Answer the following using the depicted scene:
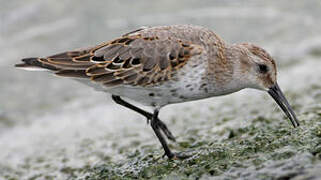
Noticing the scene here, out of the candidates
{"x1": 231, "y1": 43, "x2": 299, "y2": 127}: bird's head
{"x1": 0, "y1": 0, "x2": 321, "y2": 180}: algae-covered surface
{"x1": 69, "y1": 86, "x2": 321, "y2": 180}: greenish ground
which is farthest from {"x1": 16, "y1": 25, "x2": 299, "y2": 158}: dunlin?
{"x1": 0, "y1": 0, "x2": 321, "y2": 180}: algae-covered surface

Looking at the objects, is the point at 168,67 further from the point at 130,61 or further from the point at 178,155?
the point at 178,155

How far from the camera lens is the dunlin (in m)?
4.98

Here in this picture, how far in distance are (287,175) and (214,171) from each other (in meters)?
0.77

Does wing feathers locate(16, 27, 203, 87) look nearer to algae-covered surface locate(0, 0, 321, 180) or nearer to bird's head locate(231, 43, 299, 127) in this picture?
bird's head locate(231, 43, 299, 127)

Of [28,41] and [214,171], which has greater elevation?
[28,41]

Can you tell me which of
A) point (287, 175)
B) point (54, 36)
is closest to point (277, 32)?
point (54, 36)

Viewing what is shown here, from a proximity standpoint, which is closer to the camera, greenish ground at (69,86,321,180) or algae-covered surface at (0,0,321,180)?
greenish ground at (69,86,321,180)

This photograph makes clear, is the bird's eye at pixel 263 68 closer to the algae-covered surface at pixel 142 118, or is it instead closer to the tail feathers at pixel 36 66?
the algae-covered surface at pixel 142 118

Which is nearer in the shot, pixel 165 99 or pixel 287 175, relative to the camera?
pixel 287 175

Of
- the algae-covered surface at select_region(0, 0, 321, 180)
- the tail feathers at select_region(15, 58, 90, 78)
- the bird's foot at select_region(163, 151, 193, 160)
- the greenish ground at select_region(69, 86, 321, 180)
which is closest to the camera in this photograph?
the greenish ground at select_region(69, 86, 321, 180)

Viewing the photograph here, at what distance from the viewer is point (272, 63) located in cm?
522

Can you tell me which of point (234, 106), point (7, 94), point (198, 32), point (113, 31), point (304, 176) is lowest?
point (304, 176)

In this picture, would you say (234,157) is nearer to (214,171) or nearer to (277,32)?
(214,171)

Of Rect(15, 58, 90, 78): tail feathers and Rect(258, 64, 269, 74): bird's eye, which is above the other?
Rect(15, 58, 90, 78): tail feathers
